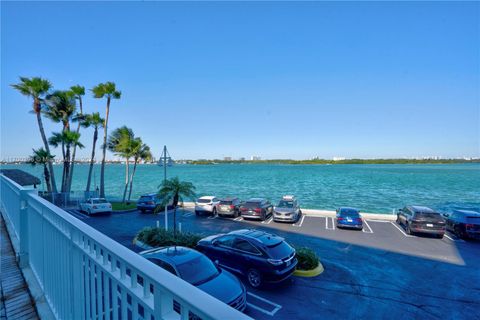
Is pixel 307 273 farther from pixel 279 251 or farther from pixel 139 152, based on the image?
pixel 139 152

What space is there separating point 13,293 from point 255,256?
6.57m

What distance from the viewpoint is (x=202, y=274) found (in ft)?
21.3

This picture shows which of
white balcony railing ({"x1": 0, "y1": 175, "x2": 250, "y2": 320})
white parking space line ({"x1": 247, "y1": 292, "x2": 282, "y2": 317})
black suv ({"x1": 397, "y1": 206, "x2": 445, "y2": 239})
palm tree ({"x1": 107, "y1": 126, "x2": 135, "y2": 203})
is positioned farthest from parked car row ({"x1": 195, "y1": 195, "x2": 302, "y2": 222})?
white balcony railing ({"x1": 0, "y1": 175, "x2": 250, "y2": 320})

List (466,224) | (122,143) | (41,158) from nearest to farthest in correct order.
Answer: (466,224) < (41,158) < (122,143)

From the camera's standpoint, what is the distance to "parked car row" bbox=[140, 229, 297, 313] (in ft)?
20.7

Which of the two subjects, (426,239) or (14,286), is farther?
(426,239)

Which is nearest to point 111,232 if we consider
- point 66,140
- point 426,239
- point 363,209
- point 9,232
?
point 9,232

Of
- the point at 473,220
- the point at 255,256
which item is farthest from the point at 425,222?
the point at 255,256

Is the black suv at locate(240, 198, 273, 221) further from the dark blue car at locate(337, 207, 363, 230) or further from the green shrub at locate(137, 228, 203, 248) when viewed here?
the green shrub at locate(137, 228, 203, 248)

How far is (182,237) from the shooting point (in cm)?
1255

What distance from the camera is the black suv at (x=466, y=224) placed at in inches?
578

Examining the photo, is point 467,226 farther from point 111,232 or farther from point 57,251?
point 111,232

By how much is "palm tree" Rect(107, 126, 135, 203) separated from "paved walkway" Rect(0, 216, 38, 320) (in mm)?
28887

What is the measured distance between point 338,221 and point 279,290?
1039cm
